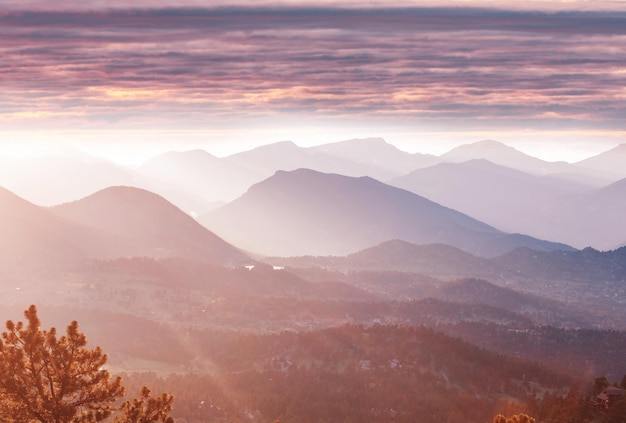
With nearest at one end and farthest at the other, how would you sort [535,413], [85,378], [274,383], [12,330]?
[12,330], [85,378], [535,413], [274,383]

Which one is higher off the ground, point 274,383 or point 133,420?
point 133,420

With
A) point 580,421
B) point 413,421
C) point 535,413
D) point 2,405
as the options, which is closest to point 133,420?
point 2,405

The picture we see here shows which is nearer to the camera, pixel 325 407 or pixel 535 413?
pixel 535 413

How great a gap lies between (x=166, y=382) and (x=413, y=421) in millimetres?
57796

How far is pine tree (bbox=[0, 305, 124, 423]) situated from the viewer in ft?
159

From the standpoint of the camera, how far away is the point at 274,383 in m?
195

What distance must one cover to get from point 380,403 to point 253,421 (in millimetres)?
32380

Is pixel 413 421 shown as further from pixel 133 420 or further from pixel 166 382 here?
pixel 133 420

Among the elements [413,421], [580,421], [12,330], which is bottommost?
[413,421]

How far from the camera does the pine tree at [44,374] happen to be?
159 feet

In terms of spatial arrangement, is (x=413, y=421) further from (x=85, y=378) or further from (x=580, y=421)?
(x=85, y=378)

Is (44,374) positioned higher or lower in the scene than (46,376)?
higher

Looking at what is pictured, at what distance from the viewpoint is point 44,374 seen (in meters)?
49.8

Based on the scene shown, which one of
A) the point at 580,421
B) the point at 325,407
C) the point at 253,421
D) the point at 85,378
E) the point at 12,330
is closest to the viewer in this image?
the point at 12,330
